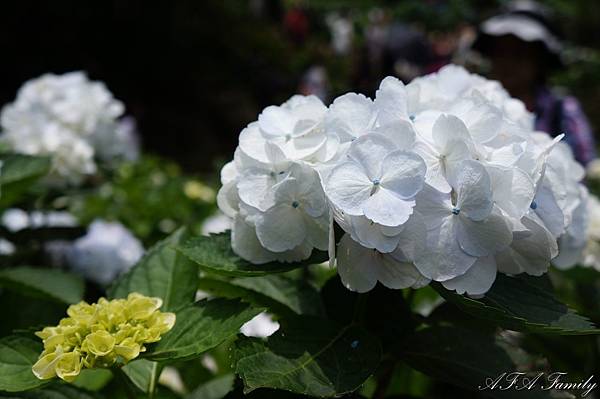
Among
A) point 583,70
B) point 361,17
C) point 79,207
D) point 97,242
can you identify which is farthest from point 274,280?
point 583,70

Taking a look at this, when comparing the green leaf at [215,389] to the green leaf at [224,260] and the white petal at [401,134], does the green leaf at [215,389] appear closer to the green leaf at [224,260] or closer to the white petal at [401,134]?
the green leaf at [224,260]

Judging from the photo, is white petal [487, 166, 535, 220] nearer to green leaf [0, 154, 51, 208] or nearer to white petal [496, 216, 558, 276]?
white petal [496, 216, 558, 276]

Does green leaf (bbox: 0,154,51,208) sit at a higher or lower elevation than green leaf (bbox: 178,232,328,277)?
lower

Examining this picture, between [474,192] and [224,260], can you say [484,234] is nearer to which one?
[474,192]

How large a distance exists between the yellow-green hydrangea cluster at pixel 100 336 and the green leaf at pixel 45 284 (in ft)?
1.33

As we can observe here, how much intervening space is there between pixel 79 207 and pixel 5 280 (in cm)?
158

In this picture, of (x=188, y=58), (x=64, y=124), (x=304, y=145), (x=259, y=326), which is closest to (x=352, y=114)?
(x=304, y=145)

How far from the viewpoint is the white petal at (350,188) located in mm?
660

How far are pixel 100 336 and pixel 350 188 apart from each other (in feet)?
0.93

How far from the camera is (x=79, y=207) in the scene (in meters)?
2.63

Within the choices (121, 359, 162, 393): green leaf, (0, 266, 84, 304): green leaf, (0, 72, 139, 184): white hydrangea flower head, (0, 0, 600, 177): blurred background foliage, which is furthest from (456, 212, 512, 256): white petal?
(0, 0, 600, 177): blurred background foliage

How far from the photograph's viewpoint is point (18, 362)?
2.39 ft

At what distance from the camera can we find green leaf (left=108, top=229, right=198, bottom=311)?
860mm

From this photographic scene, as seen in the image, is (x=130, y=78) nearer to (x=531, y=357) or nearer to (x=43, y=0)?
(x=43, y=0)
